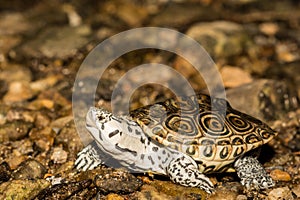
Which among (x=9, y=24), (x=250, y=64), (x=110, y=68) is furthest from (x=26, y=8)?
(x=250, y=64)

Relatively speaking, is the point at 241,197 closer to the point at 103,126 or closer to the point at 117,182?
the point at 117,182

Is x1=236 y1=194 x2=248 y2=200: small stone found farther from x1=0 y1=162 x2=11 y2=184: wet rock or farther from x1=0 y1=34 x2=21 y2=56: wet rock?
x1=0 y1=34 x2=21 y2=56: wet rock

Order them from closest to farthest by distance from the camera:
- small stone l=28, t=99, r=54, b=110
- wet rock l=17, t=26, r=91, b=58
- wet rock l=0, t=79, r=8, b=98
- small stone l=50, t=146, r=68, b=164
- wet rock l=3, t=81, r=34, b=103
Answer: small stone l=50, t=146, r=68, b=164
small stone l=28, t=99, r=54, b=110
wet rock l=3, t=81, r=34, b=103
wet rock l=0, t=79, r=8, b=98
wet rock l=17, t=26, r=91, b=58

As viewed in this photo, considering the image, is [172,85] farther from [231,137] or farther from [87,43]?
[231,137]

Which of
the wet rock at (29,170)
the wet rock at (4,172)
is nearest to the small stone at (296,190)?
the wet rock at (29,170)

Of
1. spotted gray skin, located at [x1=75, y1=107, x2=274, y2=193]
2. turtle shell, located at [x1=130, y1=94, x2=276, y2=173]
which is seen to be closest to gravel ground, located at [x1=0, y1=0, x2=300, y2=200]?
spotted gray skin, located at [x1=75, y1=107, x2=274, y2=193]

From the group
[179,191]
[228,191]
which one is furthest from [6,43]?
[228,191]

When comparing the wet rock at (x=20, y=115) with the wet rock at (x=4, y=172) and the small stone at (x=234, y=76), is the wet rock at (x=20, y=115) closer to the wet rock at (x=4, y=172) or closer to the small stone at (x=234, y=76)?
the wet rock at (x=4, y=172)
